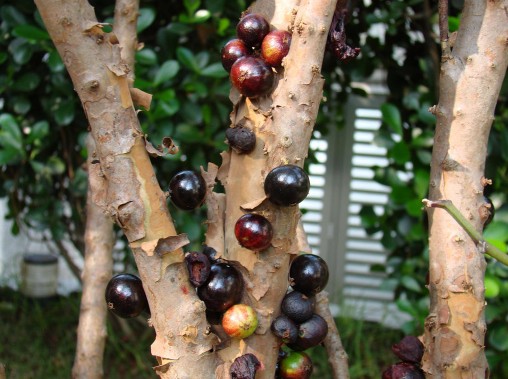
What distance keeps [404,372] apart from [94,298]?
0.79 meters

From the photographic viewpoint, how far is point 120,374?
2.70 m

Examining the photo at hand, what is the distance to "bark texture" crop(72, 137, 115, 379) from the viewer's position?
144cm

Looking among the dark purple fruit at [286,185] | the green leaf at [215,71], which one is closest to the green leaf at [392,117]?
the green leaf at [215,71]

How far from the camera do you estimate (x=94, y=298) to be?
58.7 inches

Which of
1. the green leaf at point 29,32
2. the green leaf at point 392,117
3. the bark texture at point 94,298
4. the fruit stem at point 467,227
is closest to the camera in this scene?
the fruit stem at point 467,227

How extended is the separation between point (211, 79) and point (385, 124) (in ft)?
2.26

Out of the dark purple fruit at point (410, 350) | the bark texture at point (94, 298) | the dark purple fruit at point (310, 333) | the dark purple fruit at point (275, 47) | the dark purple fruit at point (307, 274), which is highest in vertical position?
the dark purple fruit at point (275, 47)

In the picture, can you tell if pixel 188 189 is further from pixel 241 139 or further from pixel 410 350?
pixel 410 350

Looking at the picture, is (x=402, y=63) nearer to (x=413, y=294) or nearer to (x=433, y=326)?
(x=413, y=294)

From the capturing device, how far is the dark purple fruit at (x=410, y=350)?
3.66 ft

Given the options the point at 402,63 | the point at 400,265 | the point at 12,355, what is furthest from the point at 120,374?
the point at 402,63

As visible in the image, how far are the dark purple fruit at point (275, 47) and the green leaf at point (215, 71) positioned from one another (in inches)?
A: 38.9

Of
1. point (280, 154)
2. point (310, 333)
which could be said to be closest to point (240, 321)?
point (310, 333)

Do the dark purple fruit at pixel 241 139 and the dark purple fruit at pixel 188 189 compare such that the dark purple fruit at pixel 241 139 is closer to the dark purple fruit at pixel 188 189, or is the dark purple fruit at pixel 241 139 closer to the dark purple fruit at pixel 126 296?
the dark purple fruit at pixel 188 189
